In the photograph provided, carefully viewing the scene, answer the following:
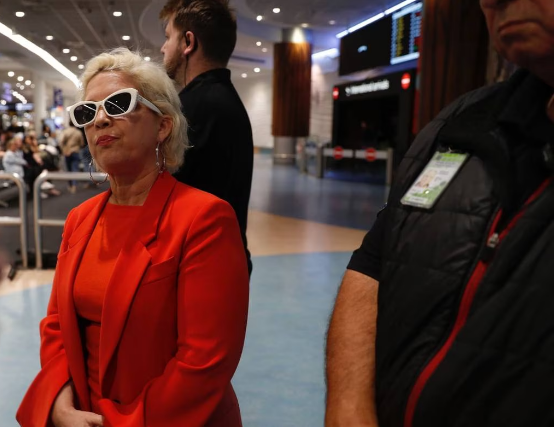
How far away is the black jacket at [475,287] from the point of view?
72 centimetres

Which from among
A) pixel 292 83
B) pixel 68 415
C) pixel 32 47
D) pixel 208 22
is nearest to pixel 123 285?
pixel 68 415

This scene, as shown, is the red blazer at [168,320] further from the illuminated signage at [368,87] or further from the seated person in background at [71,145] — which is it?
the illuminated signage at [368,87]

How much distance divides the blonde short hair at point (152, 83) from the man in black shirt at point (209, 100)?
266mm

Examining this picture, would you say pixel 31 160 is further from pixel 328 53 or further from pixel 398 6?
pixel 328 53

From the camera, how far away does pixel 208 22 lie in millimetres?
1930

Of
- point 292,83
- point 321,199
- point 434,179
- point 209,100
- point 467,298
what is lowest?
point 321,199

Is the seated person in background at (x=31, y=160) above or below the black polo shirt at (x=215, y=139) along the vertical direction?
below

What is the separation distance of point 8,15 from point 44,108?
15.9m

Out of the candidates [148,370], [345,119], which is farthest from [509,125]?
[345,119]

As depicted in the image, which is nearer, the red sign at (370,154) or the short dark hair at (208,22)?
the short dark hair at (208,22)

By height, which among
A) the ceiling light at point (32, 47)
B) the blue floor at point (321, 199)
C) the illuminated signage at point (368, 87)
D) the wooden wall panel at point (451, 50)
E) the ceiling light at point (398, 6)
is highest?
the ceiling light at point (398, 6)

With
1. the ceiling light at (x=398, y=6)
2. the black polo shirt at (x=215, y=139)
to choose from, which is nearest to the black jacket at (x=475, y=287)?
the black polo shirt at (x=215, y=139)

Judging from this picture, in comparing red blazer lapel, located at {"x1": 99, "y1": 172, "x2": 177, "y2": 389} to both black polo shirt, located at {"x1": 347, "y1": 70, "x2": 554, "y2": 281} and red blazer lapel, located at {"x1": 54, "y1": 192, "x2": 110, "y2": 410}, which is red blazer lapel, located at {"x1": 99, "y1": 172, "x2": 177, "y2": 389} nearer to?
red blazer lapel, located at {"x1": 54, "y1": 192, "x2": 110, "y2": 410}

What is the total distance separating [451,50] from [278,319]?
267cm
